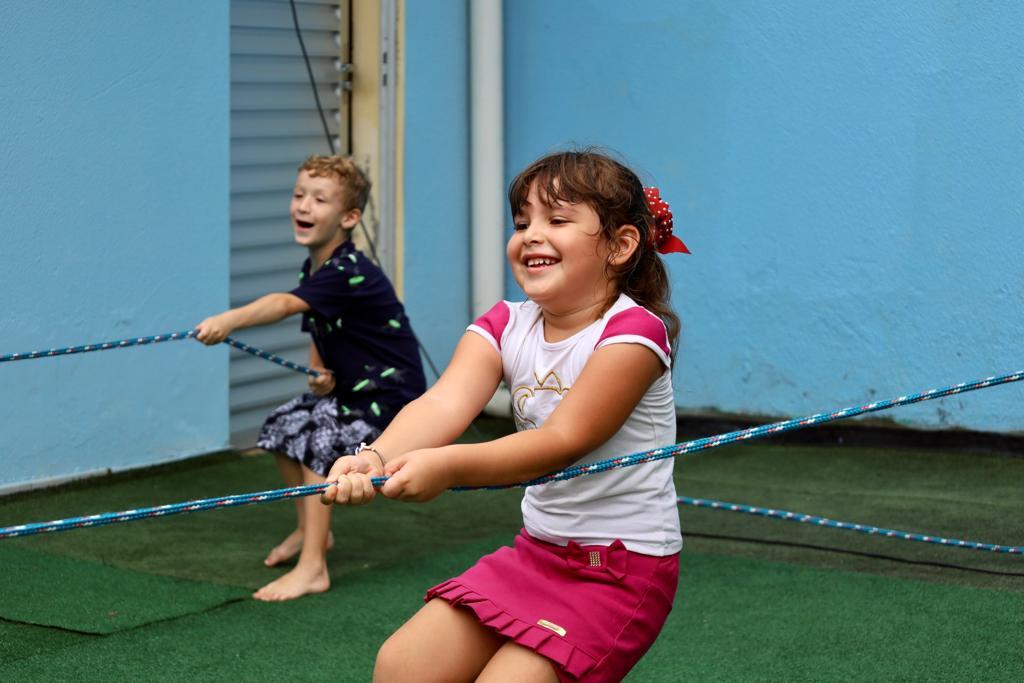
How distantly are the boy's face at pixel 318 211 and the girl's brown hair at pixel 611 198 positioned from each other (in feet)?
5.45

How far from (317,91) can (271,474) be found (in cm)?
173

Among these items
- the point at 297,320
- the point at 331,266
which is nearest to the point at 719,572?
the point at 331,266

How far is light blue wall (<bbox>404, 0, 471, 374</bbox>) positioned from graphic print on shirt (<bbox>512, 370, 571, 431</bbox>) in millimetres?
3674

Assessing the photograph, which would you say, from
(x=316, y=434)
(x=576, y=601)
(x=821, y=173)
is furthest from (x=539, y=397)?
(x=821, y=173)

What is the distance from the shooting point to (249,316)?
374cm

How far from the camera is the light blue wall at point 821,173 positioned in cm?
518

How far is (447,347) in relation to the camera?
20.5 feet

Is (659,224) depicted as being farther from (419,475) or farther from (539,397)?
A: (419,475)

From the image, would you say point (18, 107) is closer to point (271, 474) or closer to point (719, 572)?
point (271, 474)

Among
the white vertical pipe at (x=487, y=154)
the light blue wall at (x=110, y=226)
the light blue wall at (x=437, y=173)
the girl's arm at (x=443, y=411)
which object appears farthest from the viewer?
the white vertical pipe at (x=487, y=154)

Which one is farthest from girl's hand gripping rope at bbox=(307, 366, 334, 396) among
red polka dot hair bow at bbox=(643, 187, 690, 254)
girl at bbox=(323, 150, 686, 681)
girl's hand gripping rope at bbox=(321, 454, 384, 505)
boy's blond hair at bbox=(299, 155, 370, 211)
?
girl's hand gripping rope at bbox=(321, 454, 384, 505)

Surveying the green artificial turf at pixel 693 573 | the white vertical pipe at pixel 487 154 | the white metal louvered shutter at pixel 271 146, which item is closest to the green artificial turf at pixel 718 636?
the green artificial turf at pixel 693 573

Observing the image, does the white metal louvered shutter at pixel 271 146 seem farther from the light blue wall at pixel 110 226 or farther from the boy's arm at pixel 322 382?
the boy's arm at pixel 322 382

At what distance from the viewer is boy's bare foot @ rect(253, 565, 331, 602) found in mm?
3746
